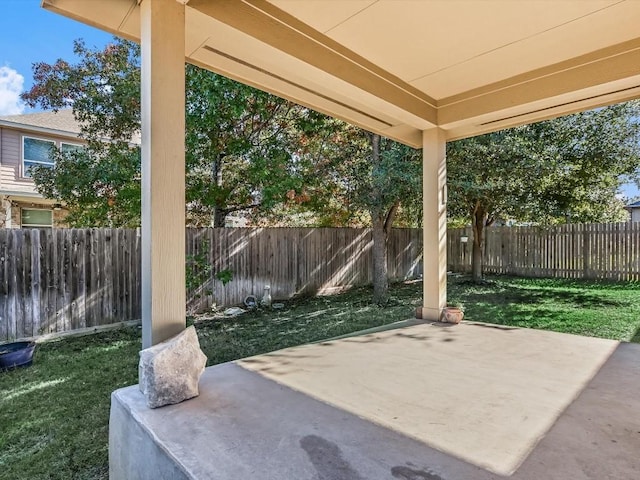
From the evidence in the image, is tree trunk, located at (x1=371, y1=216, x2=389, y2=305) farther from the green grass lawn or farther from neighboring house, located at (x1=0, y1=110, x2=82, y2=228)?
neighboring house, located at (x1=0, y1=110, x2=82, y2=228)

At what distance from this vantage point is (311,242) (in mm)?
7758

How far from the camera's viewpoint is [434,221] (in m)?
4.12

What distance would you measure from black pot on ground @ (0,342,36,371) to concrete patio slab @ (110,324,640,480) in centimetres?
253

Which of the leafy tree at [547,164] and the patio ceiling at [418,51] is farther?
the leafy tree at [547,164]

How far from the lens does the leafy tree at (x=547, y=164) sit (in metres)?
6.28

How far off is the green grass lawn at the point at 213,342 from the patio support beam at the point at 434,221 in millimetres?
1309

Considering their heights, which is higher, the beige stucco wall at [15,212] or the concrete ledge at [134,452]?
the beige stucco wall at [15,212]

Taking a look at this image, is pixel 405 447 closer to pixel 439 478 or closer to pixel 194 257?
pixel 439 478

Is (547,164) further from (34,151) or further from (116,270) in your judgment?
(34,151)

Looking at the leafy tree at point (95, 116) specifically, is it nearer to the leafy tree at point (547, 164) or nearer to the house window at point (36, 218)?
the house window at point (36, 218)

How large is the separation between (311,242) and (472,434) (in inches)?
242

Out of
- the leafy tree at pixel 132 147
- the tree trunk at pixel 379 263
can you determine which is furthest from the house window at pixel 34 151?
the tree trunk at pixel 379 263

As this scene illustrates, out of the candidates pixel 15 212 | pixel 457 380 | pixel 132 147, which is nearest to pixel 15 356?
pixel 457 380

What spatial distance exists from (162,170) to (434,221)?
307cm
